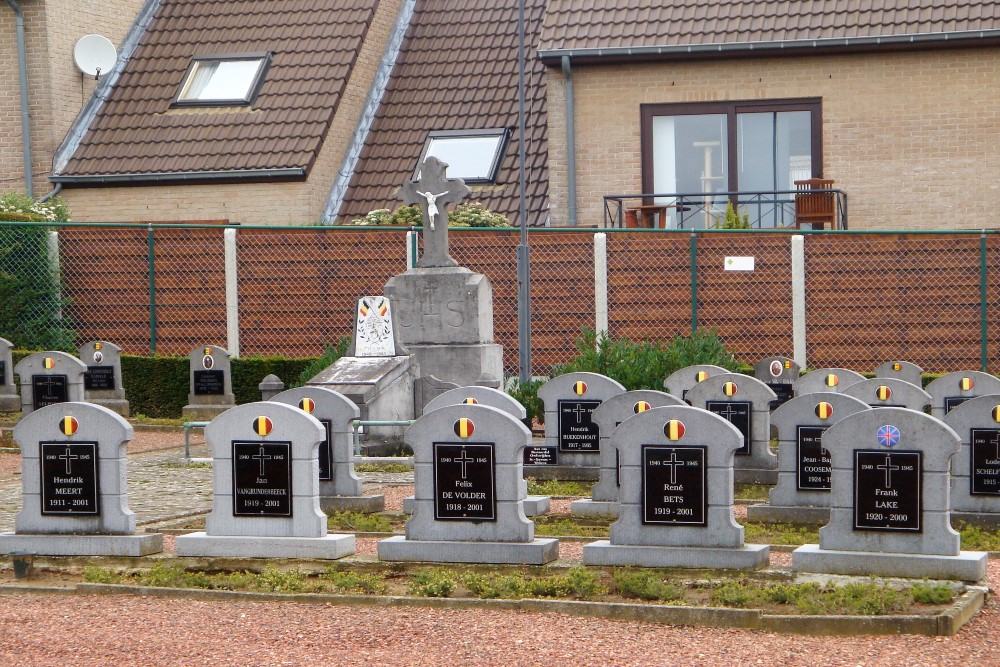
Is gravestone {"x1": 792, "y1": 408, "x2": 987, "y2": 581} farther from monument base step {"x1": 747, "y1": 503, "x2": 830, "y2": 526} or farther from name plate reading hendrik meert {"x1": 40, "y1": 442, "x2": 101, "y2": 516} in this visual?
name plate reading hendrik meert {"x1": 40, "y1": 442, "x2": 101, "y2": 516}

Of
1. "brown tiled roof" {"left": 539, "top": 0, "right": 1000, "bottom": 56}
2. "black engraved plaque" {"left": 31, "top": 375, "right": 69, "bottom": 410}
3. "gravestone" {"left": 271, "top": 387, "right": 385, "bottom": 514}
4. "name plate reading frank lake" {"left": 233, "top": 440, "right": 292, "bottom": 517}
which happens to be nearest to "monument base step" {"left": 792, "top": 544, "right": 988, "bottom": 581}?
"name plate reading frank lake" {"left": 233, "top": 440, "right": 292, "bottom": 517}

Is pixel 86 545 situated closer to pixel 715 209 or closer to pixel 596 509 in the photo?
pixel 596 509

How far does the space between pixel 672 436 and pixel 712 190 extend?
52.9 ft

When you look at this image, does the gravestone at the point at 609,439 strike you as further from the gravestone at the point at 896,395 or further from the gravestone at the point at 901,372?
the gravestone at the point at 901,372

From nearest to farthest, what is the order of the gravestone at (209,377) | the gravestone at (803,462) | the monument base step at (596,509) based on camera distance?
the gravestone at (803,462) < the monument base step at (596,509) < the gravestone at (209,377)

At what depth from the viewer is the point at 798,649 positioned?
7.80 m

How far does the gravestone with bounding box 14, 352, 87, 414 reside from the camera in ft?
62.9

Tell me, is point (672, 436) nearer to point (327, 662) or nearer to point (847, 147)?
point (327, 662)

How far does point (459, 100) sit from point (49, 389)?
11.2m

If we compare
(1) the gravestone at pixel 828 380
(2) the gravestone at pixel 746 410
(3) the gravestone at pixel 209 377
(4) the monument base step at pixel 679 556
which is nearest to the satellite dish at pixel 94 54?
(3) the gravestone at pixel 209 377

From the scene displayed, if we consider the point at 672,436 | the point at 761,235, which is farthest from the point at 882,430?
the point at 761,235

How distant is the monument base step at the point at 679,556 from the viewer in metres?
9.53

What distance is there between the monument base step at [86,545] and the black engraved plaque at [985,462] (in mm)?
6034

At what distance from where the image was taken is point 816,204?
79.7 ft
